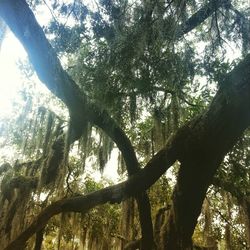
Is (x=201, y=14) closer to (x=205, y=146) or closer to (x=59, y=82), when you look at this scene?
(x=205, y=146)

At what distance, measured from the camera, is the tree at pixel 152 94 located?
457 cm

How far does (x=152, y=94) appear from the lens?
5418 millimetres

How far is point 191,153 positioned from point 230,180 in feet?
7.80

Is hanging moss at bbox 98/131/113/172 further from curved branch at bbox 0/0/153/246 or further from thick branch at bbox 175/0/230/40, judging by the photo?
thick branch at bbox 175/0/230/40

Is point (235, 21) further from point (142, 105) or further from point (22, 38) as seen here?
point (22, 38)

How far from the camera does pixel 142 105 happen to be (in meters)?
5.65

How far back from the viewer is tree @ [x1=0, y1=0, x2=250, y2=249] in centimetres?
457

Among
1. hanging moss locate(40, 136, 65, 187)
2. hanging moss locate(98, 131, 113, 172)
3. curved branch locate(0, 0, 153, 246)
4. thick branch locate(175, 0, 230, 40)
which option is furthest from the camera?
hanging moss locate(98, 131, 113, 172)

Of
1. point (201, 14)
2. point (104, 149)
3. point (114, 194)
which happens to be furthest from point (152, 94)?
point (104, 149)

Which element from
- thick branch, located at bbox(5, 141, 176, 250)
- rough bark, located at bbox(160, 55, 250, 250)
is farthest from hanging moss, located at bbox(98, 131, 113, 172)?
rough bark, located at bbox(160, 55, 250, 250)

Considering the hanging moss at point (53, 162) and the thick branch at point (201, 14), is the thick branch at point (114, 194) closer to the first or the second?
the hanging moss at point (53, 162)

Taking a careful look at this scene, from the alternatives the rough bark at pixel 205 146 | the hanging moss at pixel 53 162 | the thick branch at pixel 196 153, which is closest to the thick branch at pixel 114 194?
the thick branch at pixel 196 153

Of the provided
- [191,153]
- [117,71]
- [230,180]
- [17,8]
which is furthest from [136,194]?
[17,8]

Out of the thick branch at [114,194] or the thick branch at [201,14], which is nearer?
the thick branch at [201,14]
